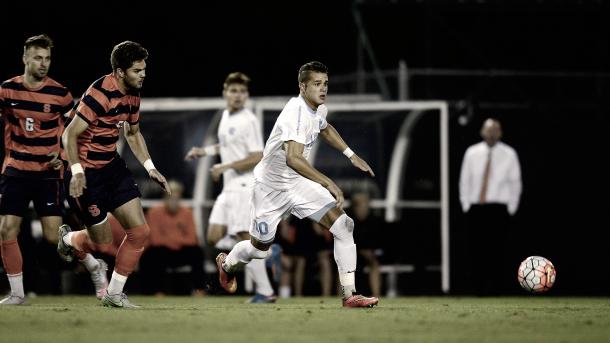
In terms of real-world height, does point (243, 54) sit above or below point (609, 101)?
above

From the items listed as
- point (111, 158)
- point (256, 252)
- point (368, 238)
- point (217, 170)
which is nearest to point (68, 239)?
point (111, 158)

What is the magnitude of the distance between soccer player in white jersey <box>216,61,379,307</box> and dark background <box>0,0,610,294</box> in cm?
553

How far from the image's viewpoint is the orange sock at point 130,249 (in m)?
9.34

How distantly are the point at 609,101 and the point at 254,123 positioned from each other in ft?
17.4

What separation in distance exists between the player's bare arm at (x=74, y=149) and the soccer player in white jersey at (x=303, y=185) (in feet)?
5.12

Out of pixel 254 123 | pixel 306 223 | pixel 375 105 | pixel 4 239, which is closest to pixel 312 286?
pixel 306 223

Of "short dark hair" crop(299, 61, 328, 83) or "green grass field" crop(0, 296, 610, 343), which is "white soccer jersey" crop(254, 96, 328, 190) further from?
"green grass field" crop(0, 296, 610, 343)

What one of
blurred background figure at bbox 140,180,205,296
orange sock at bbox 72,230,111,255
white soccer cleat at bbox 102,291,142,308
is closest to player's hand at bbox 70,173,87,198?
white soccer cleat at bbox 102,291,142,308

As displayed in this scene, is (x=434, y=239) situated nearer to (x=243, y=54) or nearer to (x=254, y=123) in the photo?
(x=254, y=123)

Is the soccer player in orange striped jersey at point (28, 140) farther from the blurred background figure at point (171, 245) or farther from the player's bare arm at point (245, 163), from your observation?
the blurred background figure at point (171, 245)

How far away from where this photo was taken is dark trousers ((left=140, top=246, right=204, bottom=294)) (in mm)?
14914

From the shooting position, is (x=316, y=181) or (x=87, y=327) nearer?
(x=87, y=327)

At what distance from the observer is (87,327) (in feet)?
25.2

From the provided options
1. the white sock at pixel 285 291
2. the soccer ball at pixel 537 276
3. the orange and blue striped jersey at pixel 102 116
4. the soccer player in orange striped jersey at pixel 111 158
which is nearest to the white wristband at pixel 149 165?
the soccer player in orange striped jersey at pixel 111 158
